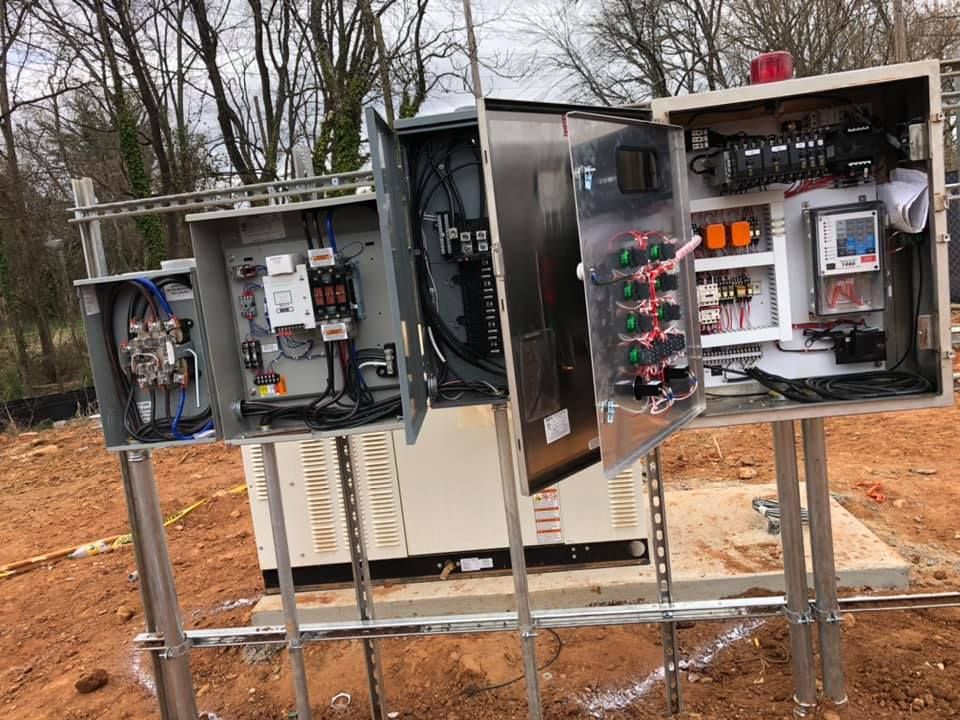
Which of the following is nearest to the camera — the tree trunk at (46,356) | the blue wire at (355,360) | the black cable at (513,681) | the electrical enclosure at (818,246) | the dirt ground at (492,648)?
the electrical enclosure at (818,246)

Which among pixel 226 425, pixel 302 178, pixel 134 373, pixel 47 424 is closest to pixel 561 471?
pixel 226 425

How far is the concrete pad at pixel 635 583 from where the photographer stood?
3.04m

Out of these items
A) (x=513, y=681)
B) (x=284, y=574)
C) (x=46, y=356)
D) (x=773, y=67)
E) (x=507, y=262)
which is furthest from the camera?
(x=46, y=356)

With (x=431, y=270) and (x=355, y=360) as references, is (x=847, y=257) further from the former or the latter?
(x=355, y=360)

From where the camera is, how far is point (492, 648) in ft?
10.1

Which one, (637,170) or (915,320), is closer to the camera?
(637,170)

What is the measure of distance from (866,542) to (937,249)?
6.06 feet

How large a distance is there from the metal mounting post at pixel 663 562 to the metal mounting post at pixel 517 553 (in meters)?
0.50

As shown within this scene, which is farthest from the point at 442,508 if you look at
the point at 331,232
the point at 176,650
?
the point at 331,232

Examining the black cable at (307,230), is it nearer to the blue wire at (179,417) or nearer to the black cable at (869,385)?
the blue wire at (179,417)

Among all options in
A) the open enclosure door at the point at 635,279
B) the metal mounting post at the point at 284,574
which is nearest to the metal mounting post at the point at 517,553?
the open enclosure door at the point at 635,279

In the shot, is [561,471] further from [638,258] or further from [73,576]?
[73,576]

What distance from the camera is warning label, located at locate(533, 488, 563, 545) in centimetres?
313

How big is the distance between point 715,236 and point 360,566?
172 centimetres
